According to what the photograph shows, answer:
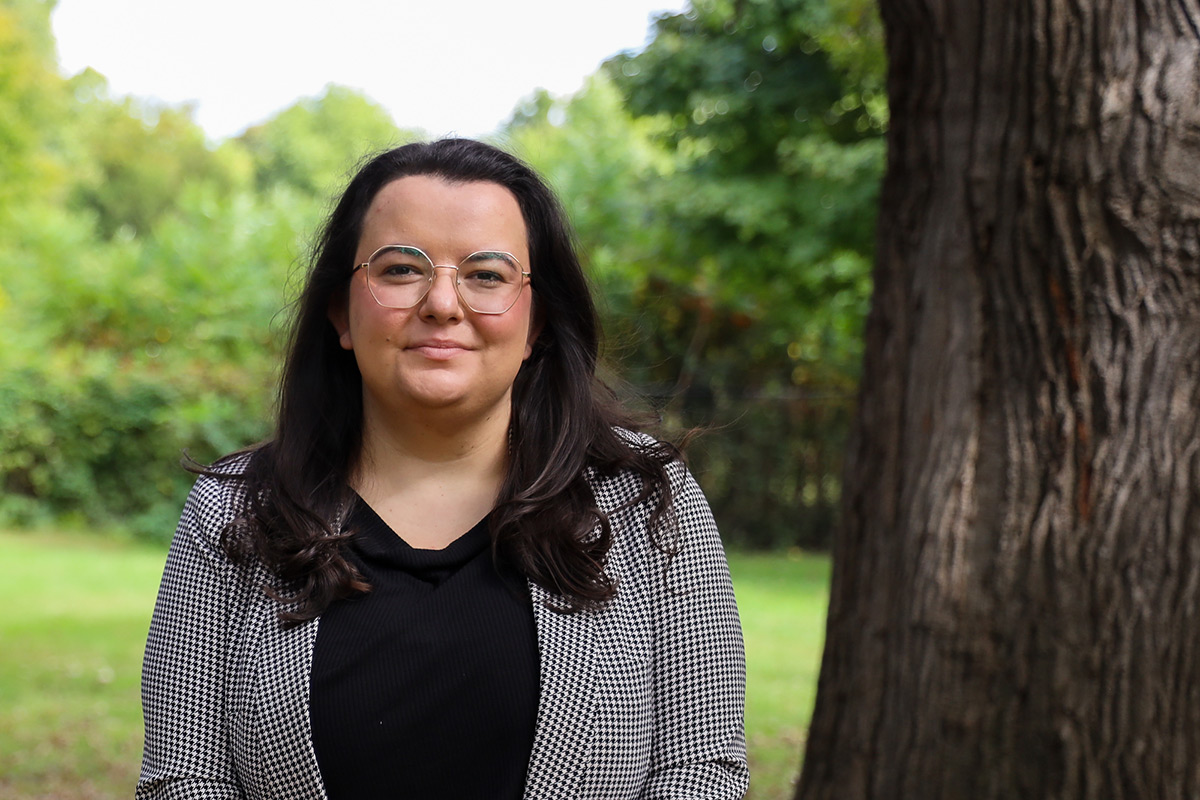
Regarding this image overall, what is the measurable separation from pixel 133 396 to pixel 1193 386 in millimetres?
15005

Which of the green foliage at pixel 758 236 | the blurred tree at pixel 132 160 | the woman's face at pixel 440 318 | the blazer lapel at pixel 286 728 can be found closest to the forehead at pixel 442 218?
the woman's face at pixel 440 318

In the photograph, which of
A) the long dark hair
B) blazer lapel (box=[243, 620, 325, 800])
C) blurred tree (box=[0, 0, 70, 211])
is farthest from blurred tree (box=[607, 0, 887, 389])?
blurred tree (box=[0, 0, 70, 211])

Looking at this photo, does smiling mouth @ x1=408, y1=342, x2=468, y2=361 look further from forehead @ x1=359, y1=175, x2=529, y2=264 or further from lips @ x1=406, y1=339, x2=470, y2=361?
forehead @ x1=359, y1=175, x2=529, y2=264

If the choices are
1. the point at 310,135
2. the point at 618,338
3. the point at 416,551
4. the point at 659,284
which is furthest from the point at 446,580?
the point at 310,135

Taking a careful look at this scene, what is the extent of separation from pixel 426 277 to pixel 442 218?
11 cm

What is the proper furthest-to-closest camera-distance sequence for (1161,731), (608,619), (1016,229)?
1. (1016,229)
2. (1161,731)
3. (608,619)

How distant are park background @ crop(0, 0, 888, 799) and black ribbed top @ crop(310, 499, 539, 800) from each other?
764 mm

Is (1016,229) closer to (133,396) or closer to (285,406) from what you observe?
(285,406)

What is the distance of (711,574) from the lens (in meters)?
2.11

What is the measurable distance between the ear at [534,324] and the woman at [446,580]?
37mm

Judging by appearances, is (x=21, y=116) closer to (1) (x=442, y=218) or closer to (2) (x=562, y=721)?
(1) (x=442, y=218)

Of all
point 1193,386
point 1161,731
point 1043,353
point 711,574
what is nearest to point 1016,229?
point 1043,353

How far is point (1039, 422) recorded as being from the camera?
3047 millimetres

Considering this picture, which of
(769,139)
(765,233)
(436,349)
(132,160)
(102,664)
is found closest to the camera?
(436,349)
